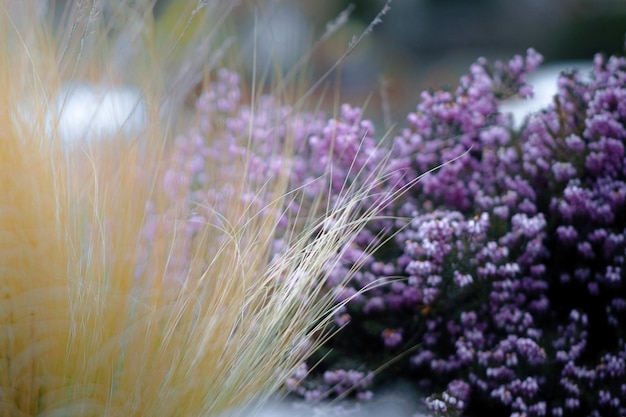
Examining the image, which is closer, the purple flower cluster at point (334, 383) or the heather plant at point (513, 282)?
the heather plant at point (513, 282)

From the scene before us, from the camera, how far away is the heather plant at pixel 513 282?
222 centimetres

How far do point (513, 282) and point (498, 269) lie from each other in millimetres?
70

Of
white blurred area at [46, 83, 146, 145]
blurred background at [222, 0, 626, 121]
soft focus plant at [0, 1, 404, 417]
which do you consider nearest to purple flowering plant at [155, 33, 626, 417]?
white blurred area at [46, 83, 146, 145]

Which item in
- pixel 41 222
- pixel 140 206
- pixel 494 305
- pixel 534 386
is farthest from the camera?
pixel 494 305

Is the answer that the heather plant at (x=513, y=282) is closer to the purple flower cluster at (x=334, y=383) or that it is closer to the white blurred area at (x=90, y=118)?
the purple flower cluster at (x=334, y=383)

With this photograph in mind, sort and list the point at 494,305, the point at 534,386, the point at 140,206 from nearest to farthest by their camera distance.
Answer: the point at 140,206 < the point at 534,386 < the point at 494,305

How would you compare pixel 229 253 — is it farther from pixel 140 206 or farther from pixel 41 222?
pixel 41 222

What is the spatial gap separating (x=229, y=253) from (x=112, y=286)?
284 mm

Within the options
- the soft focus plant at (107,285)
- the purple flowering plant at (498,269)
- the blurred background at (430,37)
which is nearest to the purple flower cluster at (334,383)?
the purple flowering plant at (498,269)

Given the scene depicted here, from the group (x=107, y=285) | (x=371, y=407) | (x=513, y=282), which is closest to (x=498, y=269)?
(x=513, y=282)

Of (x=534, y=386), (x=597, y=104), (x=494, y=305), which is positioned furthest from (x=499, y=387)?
(x=597, y=104)

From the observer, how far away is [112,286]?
1541 millimetres

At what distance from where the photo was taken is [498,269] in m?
2.32

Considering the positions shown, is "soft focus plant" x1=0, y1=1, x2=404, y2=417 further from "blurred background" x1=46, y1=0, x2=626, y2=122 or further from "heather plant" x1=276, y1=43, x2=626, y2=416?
"blurred background" x1=46, y1=0, x2=626, y2=122
